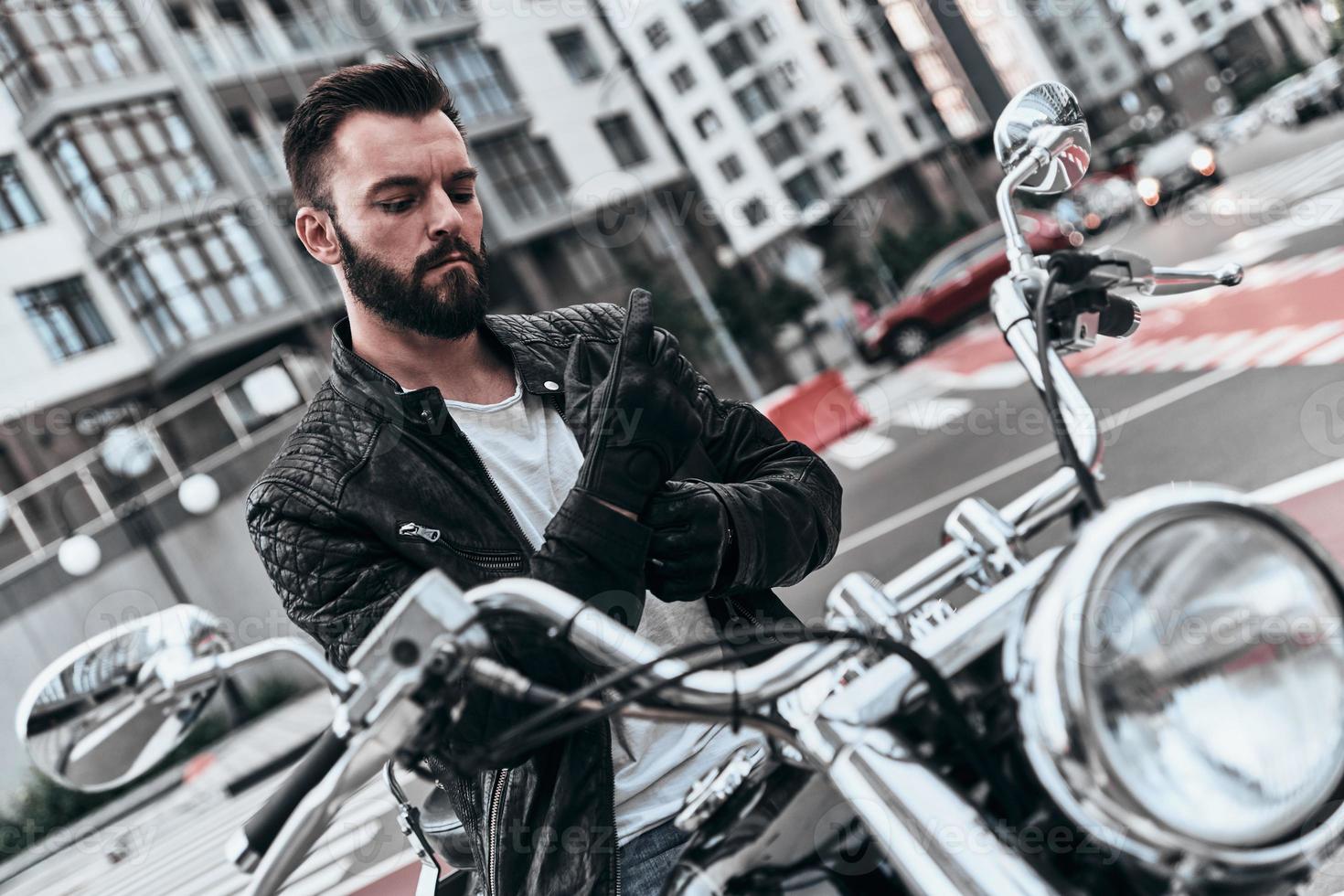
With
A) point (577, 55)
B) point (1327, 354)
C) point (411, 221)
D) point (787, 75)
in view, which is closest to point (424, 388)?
point (411, 221)

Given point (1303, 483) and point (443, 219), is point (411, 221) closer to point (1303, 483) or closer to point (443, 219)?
point (443, 219)

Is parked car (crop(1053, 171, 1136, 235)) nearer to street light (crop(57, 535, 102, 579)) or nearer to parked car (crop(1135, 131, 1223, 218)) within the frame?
parked car (crop(1135, 131, 1223, 218))

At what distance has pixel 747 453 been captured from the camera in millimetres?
1943

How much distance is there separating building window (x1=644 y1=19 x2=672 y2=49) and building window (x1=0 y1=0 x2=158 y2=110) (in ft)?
88.9

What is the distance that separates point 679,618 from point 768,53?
1856 inches

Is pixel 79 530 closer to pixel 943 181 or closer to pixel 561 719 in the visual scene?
pixel 561 719

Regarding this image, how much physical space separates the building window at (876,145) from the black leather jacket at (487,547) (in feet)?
153

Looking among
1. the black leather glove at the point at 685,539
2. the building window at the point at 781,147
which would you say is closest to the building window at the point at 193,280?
the black leather glove at the point at 685,539

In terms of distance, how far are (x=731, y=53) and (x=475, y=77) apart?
19089 mm

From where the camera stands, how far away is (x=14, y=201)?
2159cm

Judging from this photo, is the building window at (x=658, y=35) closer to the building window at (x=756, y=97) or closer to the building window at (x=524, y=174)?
the building window at (x=756, y=97)

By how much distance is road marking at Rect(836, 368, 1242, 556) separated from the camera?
768cm

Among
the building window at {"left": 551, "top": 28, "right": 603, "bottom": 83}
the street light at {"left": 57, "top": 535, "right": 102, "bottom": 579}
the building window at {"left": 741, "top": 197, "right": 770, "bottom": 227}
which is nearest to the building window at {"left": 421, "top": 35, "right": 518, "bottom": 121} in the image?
the building window at {"left": 551, "top": 28, "right": 603, "bottom": 83}

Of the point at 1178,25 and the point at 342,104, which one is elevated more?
the point at 1178,25
